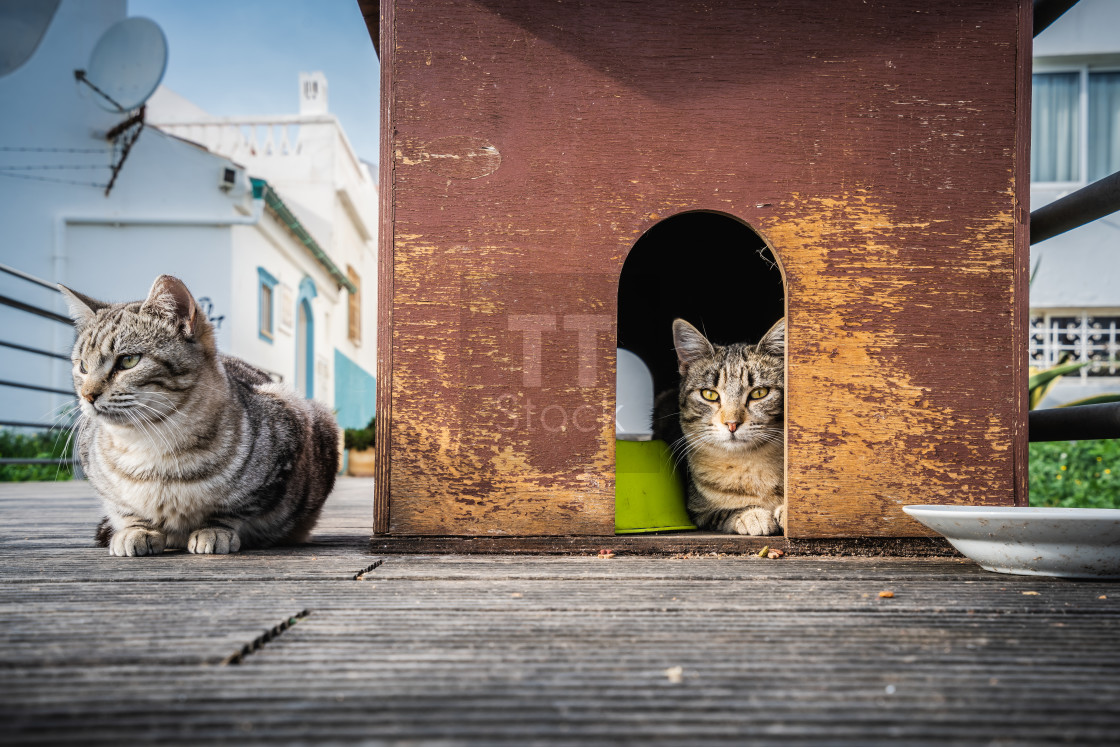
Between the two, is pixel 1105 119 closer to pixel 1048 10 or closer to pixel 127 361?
pixel 1048 10

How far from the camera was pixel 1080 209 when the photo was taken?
Result: 2.09 m

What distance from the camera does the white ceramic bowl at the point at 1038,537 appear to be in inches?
56.4

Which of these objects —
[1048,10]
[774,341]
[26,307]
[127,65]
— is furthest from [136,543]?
[127,65]

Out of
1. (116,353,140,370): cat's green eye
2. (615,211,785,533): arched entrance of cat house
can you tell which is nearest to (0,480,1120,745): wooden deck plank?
(116,353,140,370): cat's green eye

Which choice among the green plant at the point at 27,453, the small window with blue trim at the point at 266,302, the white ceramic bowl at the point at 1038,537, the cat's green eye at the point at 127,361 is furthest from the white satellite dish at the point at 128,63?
the white ceramic bowl at the point at 1038,537

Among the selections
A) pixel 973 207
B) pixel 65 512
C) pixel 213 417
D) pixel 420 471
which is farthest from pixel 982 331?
pixel 65 512

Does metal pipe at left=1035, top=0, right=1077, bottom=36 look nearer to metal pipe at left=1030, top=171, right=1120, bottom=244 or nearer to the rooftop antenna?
metal pipe at left=1030, top=171, right=1120, bottom=244

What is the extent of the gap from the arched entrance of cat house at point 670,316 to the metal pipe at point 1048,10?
995mm

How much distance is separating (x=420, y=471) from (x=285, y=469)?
461 mm

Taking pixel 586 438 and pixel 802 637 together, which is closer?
pixel 802 637

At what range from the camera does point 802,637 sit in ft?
3.49

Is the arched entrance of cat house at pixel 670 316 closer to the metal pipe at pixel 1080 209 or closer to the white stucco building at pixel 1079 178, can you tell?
the metal pipe at pixel 1080 209

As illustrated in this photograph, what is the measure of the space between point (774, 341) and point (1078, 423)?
0.85m

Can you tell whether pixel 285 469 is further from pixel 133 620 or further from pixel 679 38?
pixel 679 38
